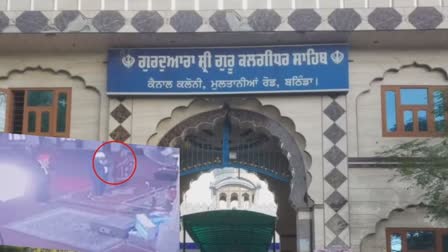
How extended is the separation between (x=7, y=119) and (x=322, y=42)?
6.08 m

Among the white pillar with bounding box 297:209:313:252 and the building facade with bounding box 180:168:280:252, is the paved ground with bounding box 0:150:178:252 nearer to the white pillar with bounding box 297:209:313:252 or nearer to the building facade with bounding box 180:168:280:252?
the white pillar with bounding box 297:209:313:252

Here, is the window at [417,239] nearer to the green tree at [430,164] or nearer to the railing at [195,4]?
the green tree at [430,164]

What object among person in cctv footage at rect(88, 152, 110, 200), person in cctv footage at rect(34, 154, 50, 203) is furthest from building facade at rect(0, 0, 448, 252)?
person in cctv footage at rect(34, 154, 50, 203)

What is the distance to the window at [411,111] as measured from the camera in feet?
41.4

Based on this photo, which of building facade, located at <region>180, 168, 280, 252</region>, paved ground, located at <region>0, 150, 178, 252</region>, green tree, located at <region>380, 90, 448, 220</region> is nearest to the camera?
paved ground, located at <region>0, 150, 178, 252</region>

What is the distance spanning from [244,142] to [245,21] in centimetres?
255

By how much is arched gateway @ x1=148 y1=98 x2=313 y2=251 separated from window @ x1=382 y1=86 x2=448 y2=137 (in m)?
1.70

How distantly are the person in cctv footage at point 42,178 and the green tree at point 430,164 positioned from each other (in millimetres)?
5864

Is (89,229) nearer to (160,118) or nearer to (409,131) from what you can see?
(160,118)

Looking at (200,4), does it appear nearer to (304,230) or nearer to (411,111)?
(411,111)

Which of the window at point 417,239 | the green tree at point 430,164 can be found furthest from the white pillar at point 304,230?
the green tree at point 430,164

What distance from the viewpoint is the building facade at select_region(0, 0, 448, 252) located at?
483 inches

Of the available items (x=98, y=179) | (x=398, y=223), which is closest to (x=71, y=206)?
(x=98, y=179)

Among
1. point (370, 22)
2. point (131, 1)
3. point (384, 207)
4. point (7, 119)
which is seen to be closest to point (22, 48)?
point (7, 119)
